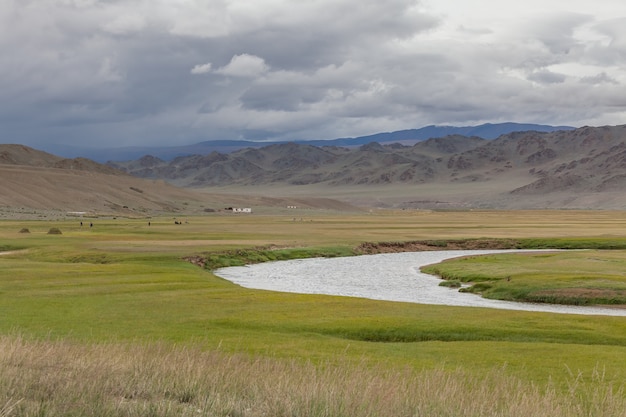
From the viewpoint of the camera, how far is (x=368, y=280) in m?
53.7

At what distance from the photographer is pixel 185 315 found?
29.4 metres

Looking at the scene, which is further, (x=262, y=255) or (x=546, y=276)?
(x=262, y=255)

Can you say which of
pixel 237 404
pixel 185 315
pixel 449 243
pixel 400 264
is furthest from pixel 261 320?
pixel 449 243

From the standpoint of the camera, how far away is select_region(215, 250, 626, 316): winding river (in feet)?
138

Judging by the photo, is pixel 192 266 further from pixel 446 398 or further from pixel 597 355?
pixel 446 398

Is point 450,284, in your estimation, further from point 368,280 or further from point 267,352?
point 267,352

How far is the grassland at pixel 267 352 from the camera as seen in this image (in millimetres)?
12727

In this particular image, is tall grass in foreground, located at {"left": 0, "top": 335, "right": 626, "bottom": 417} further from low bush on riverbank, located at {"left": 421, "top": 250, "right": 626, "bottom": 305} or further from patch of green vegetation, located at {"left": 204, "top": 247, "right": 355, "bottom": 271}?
patch of green vegetation, located at {"left": 204, "top": 247, "right": 355, "bottom": 271}

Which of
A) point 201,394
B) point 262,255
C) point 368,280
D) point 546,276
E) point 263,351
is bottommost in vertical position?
point 368,280

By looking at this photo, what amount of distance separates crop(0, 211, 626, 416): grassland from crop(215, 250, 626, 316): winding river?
5.86m

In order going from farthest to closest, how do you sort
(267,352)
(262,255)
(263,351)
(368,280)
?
(262,255), (368,280), (263,351), (267,352)

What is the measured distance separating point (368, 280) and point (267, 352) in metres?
32.9

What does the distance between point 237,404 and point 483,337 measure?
53.7ft

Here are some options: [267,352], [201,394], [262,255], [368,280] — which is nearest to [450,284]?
[368,280]
